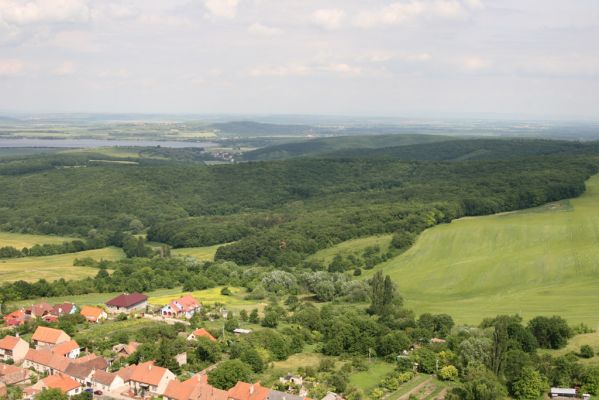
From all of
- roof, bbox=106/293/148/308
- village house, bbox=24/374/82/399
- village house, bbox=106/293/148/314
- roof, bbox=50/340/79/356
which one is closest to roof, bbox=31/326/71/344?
roof, bbox=50/340/79/356

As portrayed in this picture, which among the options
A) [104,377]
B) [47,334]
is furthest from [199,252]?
[104,377]

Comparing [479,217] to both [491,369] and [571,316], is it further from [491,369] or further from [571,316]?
[491,369]

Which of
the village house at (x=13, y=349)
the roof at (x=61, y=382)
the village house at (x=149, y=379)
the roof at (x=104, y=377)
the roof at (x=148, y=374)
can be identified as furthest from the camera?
the village house at (x=13, y=349)

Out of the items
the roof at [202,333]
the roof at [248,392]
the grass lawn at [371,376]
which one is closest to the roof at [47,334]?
the roof at [202,333]

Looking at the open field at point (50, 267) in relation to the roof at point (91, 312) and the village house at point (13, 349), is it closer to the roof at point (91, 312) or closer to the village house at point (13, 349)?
the roof at point (91, 312)

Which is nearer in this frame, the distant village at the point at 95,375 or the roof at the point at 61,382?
the distant village at the point at 95,375

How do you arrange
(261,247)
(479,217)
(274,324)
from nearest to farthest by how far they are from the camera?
(274,324)
(261,247)
(479,217)

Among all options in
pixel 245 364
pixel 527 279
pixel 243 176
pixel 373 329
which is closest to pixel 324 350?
pixel 373 329
